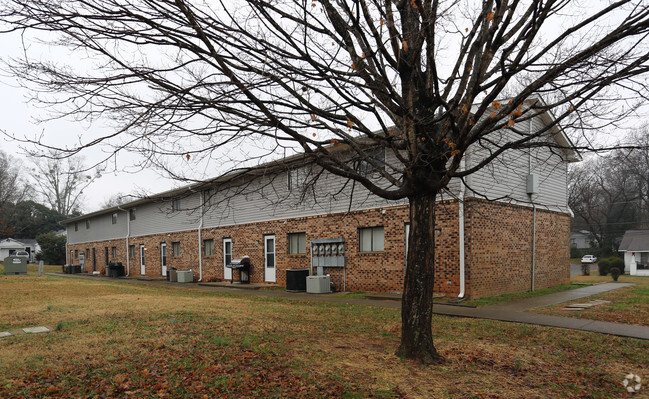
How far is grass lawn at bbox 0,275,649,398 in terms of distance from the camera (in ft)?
16.1

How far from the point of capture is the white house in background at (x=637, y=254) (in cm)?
3934

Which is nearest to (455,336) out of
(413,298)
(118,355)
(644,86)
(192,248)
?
(413,298)

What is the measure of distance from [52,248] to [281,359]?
52642 mm

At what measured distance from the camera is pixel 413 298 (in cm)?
613

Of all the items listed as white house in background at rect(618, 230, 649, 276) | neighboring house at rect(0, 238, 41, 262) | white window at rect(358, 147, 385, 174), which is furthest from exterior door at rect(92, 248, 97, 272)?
white house in background at rect(618, 230, 649, 276)

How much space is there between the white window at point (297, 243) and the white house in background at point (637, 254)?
3413 centimetres

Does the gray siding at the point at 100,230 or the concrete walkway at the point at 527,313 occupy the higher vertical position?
the gray siding at the point at 100,230

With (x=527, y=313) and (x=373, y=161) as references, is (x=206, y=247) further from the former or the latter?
(x=373, y=161)

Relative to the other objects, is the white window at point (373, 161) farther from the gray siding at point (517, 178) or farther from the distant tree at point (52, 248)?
the distant tree at point (52, 248)

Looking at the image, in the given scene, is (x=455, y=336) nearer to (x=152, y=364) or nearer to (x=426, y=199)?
(x=426, y=199)

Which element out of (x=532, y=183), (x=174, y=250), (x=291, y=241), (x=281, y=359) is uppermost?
(x=532, y=183)

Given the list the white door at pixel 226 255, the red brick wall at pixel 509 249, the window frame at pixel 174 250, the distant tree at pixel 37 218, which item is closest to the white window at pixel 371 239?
the red brick wall at pixel 509 249

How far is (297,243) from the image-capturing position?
19484mm

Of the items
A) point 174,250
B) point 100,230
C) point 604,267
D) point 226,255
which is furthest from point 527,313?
point 100,230
